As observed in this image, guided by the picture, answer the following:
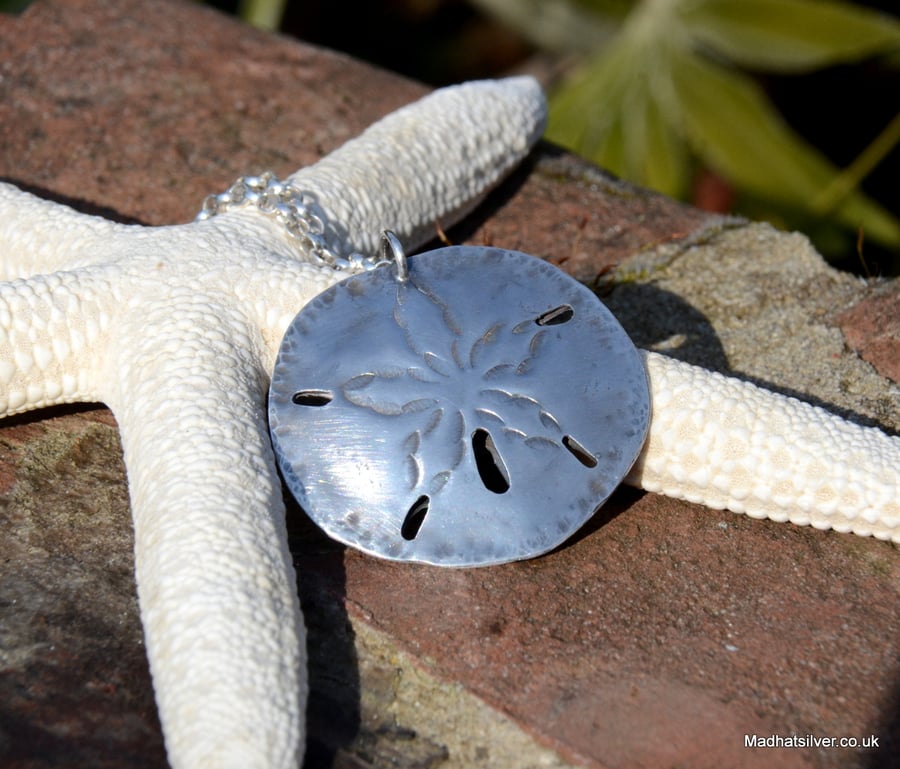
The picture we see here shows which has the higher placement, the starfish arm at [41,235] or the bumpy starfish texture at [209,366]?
the bumpy starfish texture at [209,366]

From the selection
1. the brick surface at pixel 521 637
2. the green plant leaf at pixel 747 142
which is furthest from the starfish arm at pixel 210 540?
the green plant leaf at pixel 747 142

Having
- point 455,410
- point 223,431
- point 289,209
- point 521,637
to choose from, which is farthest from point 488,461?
point 289,209

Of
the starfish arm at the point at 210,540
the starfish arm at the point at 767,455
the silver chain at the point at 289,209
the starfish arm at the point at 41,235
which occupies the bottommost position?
the starfish arm at the point at 41,235

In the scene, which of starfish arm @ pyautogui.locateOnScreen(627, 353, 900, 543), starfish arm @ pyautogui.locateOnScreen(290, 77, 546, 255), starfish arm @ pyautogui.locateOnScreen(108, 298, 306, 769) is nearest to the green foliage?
starfish arm @ pyautogui.locateOnScreen(290, 77, 546, 255)

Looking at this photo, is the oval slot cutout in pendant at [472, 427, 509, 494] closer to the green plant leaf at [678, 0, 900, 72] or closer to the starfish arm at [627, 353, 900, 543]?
the starfish arm at [627, 353, 900, 543]

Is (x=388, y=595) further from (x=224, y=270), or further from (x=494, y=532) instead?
(x=224, y=270)

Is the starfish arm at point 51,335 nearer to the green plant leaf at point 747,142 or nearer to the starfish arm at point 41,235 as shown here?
the starfish arm at point 41,235
